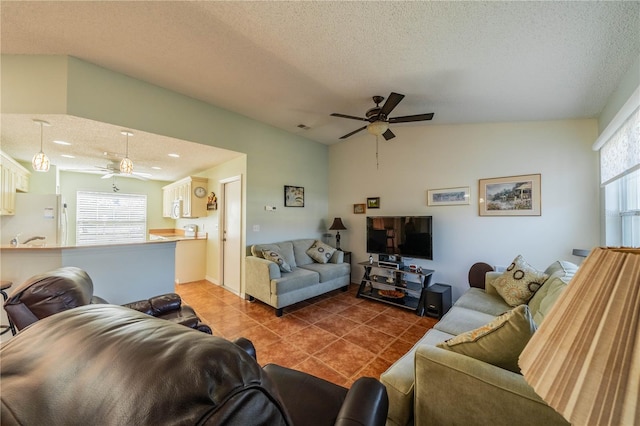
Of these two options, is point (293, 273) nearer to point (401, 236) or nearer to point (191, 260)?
point (401, 236)

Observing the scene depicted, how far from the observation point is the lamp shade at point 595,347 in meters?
0.39

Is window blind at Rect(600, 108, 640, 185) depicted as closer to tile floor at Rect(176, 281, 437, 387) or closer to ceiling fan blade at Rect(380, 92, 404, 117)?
ceiling fan blade at Rect(380, 92, 404, 117)

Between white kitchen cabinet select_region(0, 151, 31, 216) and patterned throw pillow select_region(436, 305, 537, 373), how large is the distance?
5.28 metres

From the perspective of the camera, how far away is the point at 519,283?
2.29 meters

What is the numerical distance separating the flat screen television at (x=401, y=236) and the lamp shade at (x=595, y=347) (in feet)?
10.4

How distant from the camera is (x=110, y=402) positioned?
40 centimetres

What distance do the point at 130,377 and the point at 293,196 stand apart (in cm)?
418

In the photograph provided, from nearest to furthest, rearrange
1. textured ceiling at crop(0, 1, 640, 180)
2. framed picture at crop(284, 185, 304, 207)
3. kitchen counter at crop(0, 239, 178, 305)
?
textured ceiling at crop(0, 1, 640, 180) < kitchen counter at crop(0, 239, 178, 305) < framed picture at crop(284, 185, 304, 207)

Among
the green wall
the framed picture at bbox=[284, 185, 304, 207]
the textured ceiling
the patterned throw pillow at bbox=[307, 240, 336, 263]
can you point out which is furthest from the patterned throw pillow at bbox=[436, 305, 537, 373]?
the framed picture at bbox=[284, 185, 304, 207]

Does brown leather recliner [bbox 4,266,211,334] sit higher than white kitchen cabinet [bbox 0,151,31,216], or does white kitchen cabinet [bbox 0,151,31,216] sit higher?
white kitchen cabinet [bbox 0,151,31,216]

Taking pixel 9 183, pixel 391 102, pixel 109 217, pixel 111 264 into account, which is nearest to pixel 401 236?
pixel 391 102

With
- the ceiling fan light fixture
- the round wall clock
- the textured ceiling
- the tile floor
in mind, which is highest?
the textured ceiling

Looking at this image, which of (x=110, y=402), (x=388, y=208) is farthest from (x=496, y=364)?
(x=388, y=208)

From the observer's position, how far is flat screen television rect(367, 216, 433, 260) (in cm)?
353
